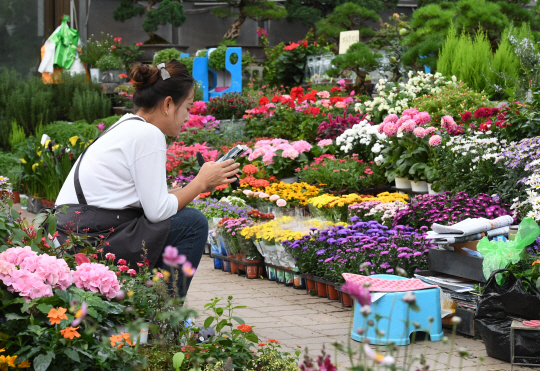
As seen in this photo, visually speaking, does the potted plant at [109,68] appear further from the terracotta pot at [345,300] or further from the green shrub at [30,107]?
the terracotta pot at [345,300]

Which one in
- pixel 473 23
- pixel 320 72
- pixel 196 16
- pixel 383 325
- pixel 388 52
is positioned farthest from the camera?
pixel 196 16

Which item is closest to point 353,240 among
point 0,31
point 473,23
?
point 473,23

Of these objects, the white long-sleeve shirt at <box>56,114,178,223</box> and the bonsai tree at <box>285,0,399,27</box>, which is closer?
the white long-sleeve shirt at <box>56,114,178,223</box>

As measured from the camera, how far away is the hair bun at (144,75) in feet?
10.0

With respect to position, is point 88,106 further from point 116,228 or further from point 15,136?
point 116,228

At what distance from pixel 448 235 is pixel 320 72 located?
31.6 ft

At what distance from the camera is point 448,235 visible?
Answer: 394 cm

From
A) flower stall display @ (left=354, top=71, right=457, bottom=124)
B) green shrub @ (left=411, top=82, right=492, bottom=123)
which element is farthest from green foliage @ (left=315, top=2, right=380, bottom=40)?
green shrub @ (left=411, top=82, right=492, bottom=123)

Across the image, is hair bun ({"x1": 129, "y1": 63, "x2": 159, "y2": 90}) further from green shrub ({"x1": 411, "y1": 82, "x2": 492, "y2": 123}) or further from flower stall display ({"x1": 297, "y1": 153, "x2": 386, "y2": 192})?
green shrub ({"x1": 411, "y1": 82, "x2": 492, "y2": 123})

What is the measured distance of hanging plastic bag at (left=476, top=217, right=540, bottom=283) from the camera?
11.4 feet

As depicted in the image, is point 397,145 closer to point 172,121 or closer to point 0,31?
point 172,121

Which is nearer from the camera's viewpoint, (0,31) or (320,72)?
(320,72)

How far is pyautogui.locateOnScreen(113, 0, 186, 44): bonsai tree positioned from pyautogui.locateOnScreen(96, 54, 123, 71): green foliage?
196 cm

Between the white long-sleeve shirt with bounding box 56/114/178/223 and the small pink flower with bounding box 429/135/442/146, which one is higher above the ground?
the white long-sleeve shirt with bounding box 56/114/178/223
